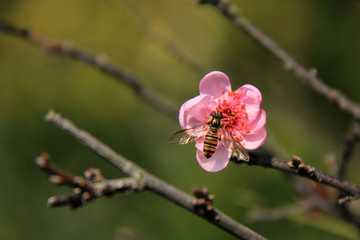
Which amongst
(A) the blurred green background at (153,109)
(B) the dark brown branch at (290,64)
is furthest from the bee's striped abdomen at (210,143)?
(A) the blurred green background at (153,109)

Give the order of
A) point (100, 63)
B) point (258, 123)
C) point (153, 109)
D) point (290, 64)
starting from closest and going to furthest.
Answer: point (258, 123), point (290, 64), point (100, 63), point (153, 109)

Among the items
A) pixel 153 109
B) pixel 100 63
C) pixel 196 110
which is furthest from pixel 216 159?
pixel 153 109

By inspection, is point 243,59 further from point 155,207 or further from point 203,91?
point 203,91

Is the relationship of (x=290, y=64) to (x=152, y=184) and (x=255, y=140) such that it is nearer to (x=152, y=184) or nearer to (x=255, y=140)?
(x=255, y=140)

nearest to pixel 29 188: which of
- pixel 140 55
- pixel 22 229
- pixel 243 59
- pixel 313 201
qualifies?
pixel 22 229

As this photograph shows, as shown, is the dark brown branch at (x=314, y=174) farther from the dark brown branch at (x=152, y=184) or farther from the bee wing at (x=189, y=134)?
the bee wing at (x=189, y=134)
